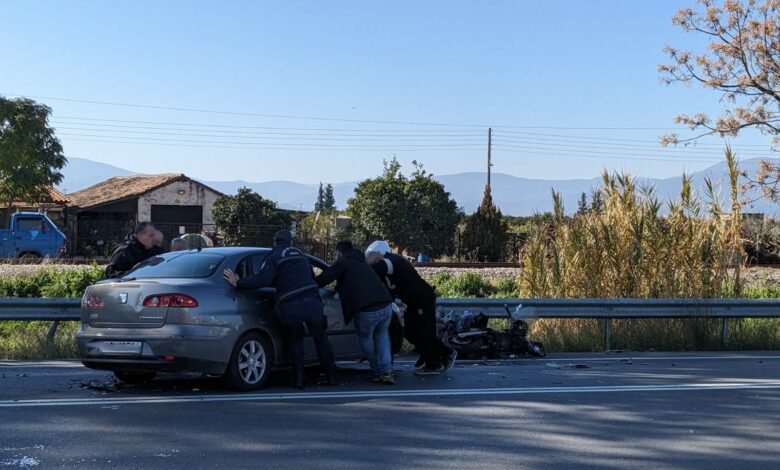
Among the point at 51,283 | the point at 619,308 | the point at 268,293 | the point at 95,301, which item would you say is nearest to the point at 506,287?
the point at 619,308

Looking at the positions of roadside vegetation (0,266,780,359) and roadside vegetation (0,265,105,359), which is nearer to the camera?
roadside vegetation (0,265,105,359)

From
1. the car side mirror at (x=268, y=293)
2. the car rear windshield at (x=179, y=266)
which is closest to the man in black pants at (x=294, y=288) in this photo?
the car side mirror at (x=268, y=293)

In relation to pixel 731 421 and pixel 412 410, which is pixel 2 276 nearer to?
pixel 412 410

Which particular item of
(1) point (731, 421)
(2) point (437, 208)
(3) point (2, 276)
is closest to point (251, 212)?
(2) point (437, 208)

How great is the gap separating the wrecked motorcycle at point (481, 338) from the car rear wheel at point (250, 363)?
10.9 feet

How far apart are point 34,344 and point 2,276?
11816mm

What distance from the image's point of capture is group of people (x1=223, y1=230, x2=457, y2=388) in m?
8.87

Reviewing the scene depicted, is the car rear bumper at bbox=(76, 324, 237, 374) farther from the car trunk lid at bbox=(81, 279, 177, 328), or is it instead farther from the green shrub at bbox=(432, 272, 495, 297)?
the green shrub at bbox=(432, 272, 495, 297)

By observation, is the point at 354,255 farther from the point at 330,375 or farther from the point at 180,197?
the point at 180,197

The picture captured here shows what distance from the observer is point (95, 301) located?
8633mm

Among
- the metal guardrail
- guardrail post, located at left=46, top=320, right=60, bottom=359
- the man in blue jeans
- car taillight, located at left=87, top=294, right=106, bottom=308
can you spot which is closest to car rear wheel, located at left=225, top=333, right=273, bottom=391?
the man in blue jeans

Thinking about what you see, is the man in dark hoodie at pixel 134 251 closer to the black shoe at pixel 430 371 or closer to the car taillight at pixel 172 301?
the car taillight at pixel 172 301

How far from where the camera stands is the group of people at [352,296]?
8.88 metres

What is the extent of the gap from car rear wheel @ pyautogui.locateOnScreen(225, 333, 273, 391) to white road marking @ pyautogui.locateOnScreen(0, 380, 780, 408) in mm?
157
